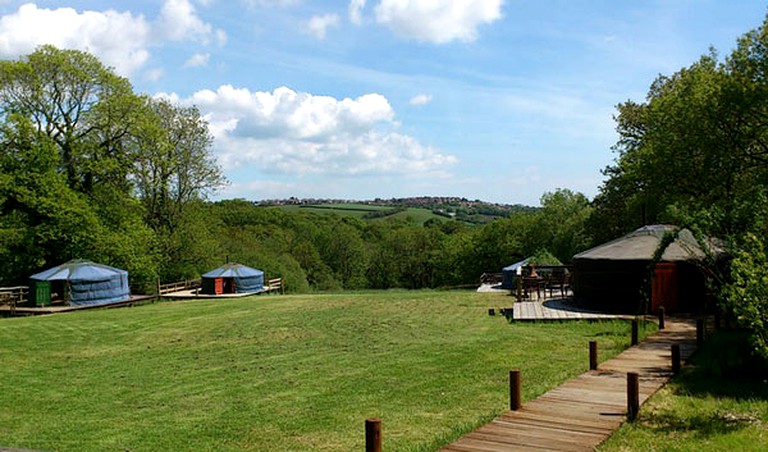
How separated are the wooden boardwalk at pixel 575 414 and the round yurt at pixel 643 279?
254 inches

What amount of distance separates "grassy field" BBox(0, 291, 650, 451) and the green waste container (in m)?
8.71

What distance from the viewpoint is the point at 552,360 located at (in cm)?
1112

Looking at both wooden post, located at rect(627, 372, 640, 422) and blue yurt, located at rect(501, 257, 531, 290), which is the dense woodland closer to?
blue yurt, located at rect(501, 257, 531, 290)

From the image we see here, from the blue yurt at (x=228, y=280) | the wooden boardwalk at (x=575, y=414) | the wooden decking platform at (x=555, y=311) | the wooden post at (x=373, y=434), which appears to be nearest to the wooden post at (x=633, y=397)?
the wooden boardwalk at (x=575, y=414)

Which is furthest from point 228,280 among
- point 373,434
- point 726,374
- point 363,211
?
point 363,211

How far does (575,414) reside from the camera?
732cm

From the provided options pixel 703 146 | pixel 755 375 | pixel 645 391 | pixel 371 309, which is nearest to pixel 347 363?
pixel 645 391

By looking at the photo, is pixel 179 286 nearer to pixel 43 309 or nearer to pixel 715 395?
pixel 43 309

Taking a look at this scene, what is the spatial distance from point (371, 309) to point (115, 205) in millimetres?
17925

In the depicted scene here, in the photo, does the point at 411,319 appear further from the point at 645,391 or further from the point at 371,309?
the point at 645,391

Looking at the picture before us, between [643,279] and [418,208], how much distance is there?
126 m

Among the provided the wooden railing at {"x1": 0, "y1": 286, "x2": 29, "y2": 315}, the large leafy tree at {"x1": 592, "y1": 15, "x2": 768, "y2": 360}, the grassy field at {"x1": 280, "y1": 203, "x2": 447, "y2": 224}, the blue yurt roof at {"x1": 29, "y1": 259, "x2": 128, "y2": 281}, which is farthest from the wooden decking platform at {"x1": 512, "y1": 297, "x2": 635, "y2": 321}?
the grassy field at {"x1": 280, "y1": 203, "x2": 447, "y2": 224}

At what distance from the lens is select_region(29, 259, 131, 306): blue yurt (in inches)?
1075

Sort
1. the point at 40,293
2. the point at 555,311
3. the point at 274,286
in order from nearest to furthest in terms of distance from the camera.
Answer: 1. the point at 555,311
2. the point at 40,293
3. the point at 274,286
